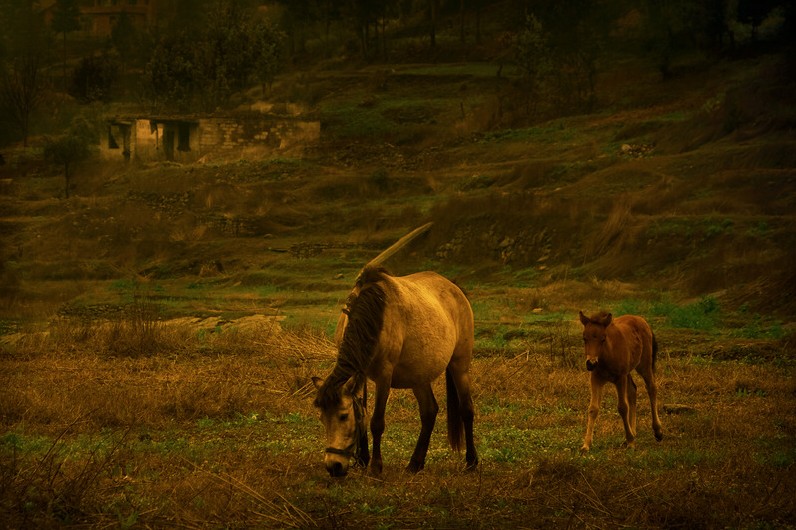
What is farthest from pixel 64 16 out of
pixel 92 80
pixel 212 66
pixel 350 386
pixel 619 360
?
pixel 350 386

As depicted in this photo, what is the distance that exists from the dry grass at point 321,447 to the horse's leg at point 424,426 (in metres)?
0.24

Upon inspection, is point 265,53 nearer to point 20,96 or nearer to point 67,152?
point 20,96

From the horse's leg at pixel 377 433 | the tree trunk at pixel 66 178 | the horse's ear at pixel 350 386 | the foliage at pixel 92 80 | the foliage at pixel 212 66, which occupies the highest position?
the horse's ear at pixel 350 386

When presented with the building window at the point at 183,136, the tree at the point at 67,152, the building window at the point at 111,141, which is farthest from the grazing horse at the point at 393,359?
the building window at the point at 111,141

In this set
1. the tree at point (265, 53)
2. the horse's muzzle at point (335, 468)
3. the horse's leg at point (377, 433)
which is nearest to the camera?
the horse's muzzle at point (335, 468)

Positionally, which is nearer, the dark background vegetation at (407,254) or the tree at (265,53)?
the dark background vegetation at (407,254)

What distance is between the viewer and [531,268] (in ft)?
97.5

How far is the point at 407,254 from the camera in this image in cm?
3338

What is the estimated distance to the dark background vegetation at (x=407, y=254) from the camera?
8.77 meters

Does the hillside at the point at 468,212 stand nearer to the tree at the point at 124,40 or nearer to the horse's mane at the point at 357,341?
the horse's mane at the point at 357,341

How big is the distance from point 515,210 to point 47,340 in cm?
1805

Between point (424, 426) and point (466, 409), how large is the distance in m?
0.77

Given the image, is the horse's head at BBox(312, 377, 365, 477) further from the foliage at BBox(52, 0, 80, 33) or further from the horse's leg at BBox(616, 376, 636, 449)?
the foliage at BBox(52, 0, 80, 33)

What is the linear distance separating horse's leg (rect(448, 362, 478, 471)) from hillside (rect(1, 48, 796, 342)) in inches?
477
